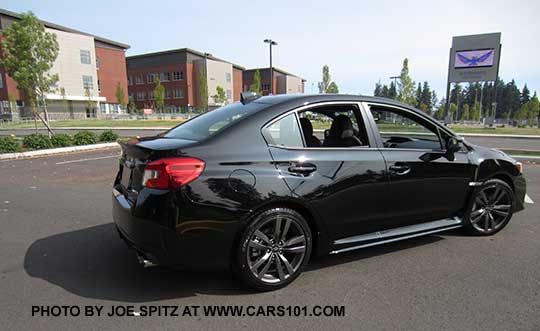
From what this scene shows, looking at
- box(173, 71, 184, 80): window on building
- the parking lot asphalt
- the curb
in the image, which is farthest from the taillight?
box(173, 71, 184, 80): window on building

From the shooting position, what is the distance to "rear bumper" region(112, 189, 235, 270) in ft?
8.79

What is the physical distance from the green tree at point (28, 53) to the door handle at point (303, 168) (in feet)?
47.3

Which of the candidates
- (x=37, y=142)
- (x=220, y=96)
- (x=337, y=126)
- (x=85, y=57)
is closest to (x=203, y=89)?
(x=220, y=96)

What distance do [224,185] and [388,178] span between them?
168 centimetres

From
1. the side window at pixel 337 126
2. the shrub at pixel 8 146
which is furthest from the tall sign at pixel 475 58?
the side window at pixel 337 126

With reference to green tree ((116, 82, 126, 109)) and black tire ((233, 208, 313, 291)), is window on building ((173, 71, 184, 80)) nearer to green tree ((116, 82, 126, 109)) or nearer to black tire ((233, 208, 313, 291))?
green tree ((116, 82, 126, 109))

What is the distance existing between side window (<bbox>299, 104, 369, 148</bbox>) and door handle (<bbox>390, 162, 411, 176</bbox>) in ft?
1.17

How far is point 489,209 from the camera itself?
431 centimetres

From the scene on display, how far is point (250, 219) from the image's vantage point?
2840 millimetres

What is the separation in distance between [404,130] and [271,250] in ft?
7.99

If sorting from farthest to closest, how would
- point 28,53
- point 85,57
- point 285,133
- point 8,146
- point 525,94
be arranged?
point 525,94
point 85,57
point 28,53
point 8,146
point 285,133

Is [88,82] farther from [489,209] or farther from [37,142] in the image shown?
[489,209]

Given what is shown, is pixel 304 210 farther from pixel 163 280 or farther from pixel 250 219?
pixel 163 280

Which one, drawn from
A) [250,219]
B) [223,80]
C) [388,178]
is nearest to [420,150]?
[388,178]
